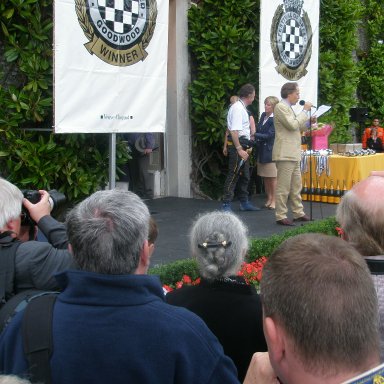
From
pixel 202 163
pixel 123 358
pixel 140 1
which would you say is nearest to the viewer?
pixel 123 358

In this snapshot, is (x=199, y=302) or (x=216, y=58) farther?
(x=216, y=58)

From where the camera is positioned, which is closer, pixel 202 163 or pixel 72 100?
pixel 72 100

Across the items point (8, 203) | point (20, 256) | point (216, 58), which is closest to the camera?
point (20, 256)

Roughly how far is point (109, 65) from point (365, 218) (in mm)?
5179

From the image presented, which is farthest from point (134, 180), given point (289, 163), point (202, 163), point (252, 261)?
point (252, 261)

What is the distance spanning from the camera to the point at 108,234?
1.84 meters

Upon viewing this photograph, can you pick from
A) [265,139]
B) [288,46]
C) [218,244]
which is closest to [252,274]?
[218,244]

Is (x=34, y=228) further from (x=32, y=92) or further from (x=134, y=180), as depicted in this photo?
(x=134, y=180)

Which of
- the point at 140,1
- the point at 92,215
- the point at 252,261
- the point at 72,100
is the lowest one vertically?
the point at 252,261

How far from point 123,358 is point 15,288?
692 millimetres

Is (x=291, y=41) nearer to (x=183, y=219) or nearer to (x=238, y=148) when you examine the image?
(x=238, y=148)

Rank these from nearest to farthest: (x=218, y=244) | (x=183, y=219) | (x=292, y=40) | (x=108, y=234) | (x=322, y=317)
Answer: (x=322, y=317)
(x=108, y=234)
(x=218, y=244)
(x=183, y=219)
(x=292, y=40)

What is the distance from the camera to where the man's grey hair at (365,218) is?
2.20 meters

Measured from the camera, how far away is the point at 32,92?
6887mm
